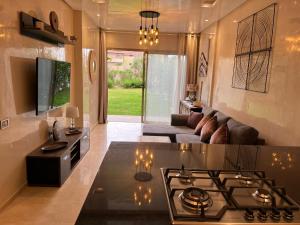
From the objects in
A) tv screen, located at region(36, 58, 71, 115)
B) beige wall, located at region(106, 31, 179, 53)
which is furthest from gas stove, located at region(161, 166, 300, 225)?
beige wall, located at region(106, 31, 179, 53)

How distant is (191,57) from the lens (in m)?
6.64

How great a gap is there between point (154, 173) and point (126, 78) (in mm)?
9949

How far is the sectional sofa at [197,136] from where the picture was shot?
279 centimetres

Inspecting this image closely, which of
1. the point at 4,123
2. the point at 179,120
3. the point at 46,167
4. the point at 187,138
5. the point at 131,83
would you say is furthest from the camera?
the point at 131,83

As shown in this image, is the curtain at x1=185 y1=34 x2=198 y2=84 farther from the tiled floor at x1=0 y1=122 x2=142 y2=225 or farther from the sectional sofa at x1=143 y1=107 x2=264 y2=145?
the tiled floor at x1=0 y1=122 x2=142 y2=225

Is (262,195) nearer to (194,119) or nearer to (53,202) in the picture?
(53,202)

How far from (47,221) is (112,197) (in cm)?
166

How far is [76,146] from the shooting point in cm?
370

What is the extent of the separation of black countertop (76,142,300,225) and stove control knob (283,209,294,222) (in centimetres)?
19

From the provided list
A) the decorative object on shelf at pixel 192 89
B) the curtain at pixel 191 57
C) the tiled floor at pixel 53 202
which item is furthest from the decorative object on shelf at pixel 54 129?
the curtain at pixel 191 57

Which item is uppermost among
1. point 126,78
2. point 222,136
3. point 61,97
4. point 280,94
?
point 126,78

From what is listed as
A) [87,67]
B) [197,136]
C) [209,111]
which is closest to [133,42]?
[87,67]

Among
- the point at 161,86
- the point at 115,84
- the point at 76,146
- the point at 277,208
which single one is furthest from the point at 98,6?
the point at 115,84

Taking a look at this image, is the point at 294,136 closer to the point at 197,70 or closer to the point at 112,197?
the point at 112,197
